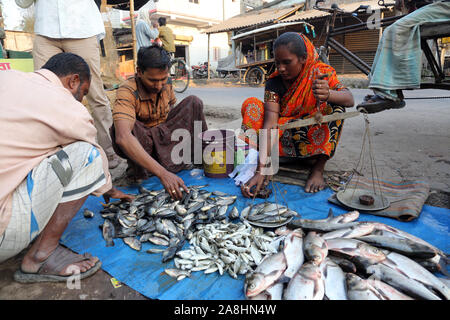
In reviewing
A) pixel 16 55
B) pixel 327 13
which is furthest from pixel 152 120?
pixel 327 13

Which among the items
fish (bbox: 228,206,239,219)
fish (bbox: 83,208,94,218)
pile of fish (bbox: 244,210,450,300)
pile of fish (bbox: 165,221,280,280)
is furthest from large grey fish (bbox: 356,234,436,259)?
fish (bbox: 83,208,94,218)

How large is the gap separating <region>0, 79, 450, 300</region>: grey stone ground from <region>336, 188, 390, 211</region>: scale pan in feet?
1.46

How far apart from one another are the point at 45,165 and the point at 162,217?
892 mm

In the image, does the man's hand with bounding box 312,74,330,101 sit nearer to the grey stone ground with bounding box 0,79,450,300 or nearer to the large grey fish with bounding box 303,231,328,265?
the large grey fish with bounding box 303,231,328,265

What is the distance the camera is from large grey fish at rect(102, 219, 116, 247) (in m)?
1.96

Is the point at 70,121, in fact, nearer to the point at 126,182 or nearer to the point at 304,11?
the point at 126,182

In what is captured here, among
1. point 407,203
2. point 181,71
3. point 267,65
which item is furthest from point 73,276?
point 267,65

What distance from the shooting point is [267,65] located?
12.3 m

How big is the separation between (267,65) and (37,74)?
11.6 meters

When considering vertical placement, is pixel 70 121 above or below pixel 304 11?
below

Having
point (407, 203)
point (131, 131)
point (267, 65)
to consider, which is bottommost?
point (407, 203)

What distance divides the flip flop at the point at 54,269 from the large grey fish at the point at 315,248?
1.20 m

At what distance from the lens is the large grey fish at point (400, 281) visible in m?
1.34

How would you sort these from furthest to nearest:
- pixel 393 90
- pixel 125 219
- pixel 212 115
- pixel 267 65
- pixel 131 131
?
pixel 267 65 < pixel 212 115 < pixel 393 90 < pixel 131 131 < pixel 125 219
